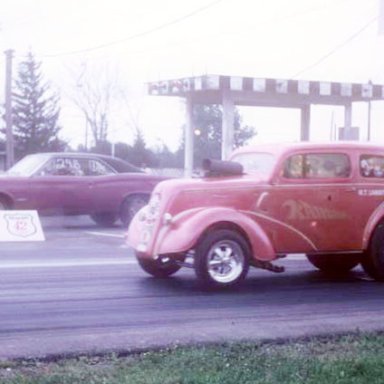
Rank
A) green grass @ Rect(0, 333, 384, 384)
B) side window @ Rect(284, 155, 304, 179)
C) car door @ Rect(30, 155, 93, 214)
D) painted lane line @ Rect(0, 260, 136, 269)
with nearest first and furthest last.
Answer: green grass @ Rect(0, 333, 384, 384)
side window @ Rect(284, 155, 304, 179)
painted lane line @ Rect(0, 260, 136, 269)
car door @ Rect(30, 155, 93, 214)

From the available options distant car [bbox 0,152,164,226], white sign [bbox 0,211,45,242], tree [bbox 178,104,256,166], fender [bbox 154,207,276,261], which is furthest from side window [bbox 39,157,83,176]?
tree [bbox 178,104,256,166]

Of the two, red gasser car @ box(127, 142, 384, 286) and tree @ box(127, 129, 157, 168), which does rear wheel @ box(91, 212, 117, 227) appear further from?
tree @ box(127, 129, 157, 168)

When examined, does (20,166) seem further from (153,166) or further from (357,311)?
(153,166)

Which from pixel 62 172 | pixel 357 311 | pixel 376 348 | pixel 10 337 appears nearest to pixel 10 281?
pixel 10 337

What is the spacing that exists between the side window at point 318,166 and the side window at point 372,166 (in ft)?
0.72

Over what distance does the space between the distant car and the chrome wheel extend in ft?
28.6

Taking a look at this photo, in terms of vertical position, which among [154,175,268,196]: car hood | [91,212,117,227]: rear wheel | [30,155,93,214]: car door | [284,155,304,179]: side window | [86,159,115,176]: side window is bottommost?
[91,212,117,227]: rear wheel

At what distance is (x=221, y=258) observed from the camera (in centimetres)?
1011

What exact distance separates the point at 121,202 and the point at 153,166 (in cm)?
3425

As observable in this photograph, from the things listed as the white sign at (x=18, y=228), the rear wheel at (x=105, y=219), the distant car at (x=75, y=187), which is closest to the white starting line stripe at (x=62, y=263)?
the white sign at (x=18, y=228)

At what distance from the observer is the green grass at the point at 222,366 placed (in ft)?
19.4

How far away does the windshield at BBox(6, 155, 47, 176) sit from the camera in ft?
60.4

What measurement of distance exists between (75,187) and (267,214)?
28.6 ft

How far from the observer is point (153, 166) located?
52875mm
